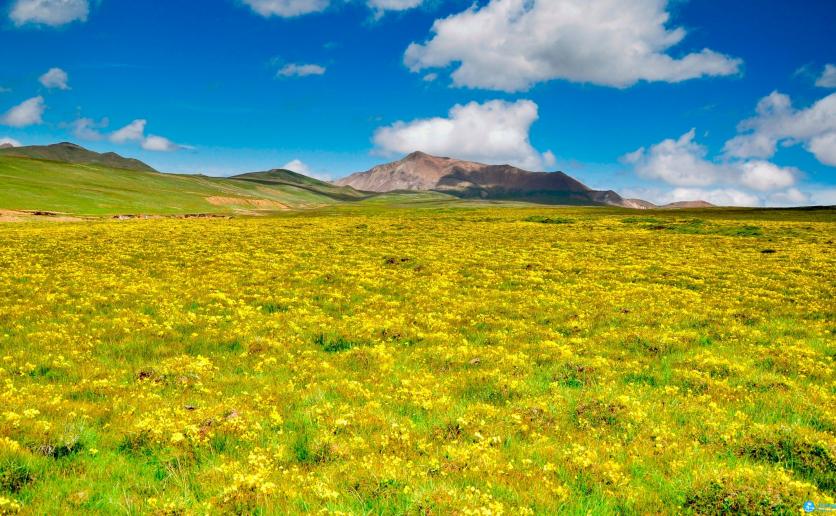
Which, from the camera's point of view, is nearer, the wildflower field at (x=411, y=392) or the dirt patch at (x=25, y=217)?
the wildflower field at (x=411, y=392)

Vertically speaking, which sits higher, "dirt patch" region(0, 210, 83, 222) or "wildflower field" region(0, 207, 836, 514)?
"dirt patch" region(0, 210, 83, 222)

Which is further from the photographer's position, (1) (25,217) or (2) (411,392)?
(1) (25,217)

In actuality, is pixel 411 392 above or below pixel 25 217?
below

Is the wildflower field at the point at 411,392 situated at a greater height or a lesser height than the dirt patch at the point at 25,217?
lesser

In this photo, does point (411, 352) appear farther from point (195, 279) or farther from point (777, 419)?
point (195, 279)

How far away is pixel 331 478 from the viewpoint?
9.52m

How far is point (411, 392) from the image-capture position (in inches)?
570

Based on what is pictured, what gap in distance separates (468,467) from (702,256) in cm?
4343

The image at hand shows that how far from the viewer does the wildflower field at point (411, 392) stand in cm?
914

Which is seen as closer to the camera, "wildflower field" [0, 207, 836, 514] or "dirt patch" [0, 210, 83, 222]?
"wildflower field" [0, 207, 836, 514]

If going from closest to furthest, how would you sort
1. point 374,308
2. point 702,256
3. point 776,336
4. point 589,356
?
point 589,356 → point 776,336 → point 374,308 → point 702,256

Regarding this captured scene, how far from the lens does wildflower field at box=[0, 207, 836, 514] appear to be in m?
9.14

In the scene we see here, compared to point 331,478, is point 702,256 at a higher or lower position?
higher

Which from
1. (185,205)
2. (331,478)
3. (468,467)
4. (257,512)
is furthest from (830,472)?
(185,205)
